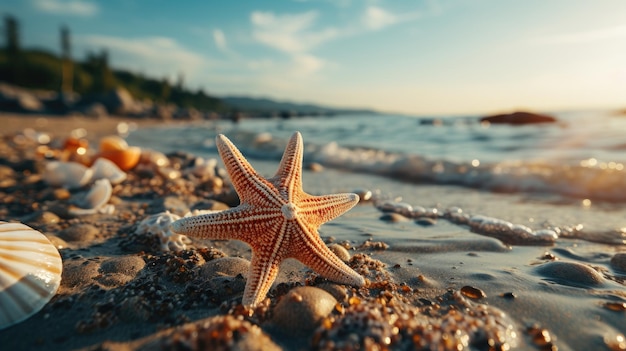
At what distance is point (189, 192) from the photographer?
6.18 meters

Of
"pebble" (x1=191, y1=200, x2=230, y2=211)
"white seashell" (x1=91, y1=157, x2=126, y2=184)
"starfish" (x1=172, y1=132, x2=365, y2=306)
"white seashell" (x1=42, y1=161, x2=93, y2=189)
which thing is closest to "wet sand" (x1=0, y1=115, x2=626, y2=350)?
"starfish" (x1=172, y1=132, x2=365, y2=306)

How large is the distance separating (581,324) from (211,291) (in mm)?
2617

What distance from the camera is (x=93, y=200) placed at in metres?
5.09

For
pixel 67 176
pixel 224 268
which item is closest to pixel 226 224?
pixel 224 268

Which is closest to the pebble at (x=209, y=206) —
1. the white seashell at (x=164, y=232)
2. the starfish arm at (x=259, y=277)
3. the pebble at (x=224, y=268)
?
the white seashell at (x=164, y=232)

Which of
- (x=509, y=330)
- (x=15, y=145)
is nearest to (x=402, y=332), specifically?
(x=509, y=330)

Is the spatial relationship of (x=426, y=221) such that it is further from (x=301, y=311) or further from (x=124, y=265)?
(x=124, y=265)

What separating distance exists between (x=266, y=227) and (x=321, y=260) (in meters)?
0.48

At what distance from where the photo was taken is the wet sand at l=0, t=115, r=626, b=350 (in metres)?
2.27

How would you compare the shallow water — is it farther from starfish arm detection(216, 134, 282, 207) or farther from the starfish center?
starfish arm detection(216, 134, 282, 207)

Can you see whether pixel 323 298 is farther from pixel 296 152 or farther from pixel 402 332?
pixel 296 152

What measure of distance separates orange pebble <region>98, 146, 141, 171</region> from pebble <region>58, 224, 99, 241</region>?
372cm

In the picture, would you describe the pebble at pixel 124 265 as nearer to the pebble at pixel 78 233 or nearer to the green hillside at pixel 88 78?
the pebble at pixel 78 233

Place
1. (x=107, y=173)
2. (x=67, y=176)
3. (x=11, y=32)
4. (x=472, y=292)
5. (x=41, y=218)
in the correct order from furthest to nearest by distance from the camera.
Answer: (x=11, y=32)
(x=107, y=173)
(x=67, y=176)
(x=41, y=218)
(x=472, y=292)
